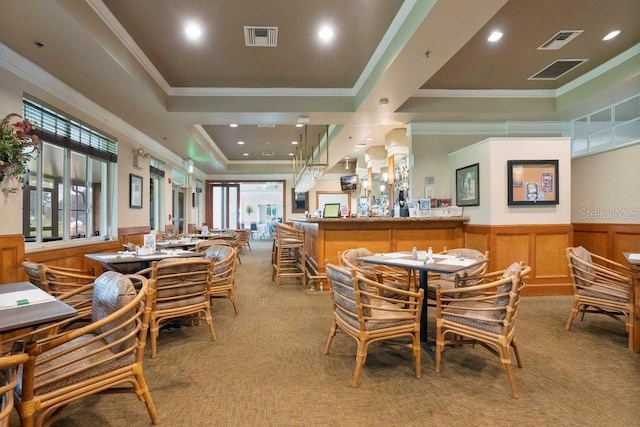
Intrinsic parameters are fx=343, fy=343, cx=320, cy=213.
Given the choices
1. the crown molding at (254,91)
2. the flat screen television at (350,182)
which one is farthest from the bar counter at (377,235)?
the flat screen television at (350,182)

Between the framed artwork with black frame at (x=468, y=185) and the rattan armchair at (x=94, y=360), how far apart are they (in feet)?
16.3

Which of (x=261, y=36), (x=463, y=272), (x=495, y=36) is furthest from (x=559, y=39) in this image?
(x=261, y=36)

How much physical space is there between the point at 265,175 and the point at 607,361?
11.8m

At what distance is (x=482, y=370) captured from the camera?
8.89ft

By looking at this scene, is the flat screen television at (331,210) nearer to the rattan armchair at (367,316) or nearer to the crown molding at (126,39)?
the crown molding at (126,39)

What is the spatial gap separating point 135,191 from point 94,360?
557cm

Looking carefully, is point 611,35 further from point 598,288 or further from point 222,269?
point 222,269

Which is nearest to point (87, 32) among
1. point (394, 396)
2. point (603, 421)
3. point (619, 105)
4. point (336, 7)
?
point (336, 7)

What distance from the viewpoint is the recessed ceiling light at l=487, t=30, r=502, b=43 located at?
13.3 ft

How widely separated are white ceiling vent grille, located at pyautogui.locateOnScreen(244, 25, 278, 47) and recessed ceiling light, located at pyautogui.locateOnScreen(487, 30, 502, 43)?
2548 millimetres

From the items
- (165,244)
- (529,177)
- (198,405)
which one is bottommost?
(198,405)

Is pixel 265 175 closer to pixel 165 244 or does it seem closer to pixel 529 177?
pixel 165 244

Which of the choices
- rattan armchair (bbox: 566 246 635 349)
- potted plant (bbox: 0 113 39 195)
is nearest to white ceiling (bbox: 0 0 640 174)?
potted plant (bbox: 0 113 39 195)

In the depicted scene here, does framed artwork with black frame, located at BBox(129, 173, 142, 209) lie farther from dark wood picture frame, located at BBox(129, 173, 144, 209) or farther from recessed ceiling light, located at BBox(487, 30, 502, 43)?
recessed ceiling light, located at BBox(487, 30, 502, 43)
